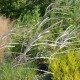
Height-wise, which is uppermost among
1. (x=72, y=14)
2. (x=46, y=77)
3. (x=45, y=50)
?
(x=72, y=14)

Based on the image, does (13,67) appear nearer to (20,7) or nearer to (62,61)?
(62,61)

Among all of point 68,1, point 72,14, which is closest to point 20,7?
point 68,1

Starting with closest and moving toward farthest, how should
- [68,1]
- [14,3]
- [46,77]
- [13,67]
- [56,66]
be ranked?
1. [13,67]
2. [56,66]
3. [46,77]
4. [68,1]
5. [14,3]

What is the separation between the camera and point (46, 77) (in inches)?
181

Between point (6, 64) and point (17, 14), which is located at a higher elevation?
point (17, 14)

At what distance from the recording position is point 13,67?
364 centimetres

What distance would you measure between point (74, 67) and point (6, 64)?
2.64 ft

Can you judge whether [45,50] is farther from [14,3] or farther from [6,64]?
[14,3]

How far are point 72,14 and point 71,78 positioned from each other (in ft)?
6.31

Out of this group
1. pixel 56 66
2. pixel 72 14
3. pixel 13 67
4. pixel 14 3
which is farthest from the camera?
pixel 14 3

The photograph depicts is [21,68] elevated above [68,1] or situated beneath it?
situated beneath

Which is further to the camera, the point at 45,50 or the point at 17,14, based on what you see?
the point at 17,14

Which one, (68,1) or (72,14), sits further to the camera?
(68,1)

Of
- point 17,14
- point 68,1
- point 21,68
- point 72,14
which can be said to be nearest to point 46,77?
point 21,68
